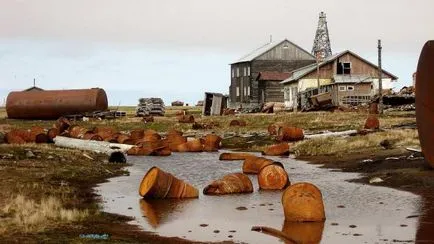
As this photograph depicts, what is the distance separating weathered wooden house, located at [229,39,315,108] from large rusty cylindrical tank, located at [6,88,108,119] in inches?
1170

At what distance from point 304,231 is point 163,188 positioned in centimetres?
534

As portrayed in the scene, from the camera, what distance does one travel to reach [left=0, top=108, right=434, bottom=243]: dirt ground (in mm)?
12234

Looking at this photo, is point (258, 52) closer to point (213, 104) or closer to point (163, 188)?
point (213, 104)

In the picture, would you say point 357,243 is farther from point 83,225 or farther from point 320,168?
point 320,168

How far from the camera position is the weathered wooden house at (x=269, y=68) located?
85000mm

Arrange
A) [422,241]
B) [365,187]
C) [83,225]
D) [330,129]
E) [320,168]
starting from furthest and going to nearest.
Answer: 1. [330,129]
2. [320,168]
3. [365,187]
4. [83,225]
5. [422,241]

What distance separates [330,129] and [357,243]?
29.6 metres

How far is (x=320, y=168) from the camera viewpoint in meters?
24.9

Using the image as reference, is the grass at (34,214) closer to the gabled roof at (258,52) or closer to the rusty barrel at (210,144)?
the rusty barrel at (210,144)

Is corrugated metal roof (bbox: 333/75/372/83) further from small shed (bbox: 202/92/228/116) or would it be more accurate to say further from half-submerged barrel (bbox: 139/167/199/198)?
half-submerged barrel (bbox: 139/167/199/198)

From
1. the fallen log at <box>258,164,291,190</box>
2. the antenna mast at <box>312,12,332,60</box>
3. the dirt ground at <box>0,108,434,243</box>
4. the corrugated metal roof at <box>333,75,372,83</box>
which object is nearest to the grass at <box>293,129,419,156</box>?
the dirt ground at <box>0,108,434,243</box>

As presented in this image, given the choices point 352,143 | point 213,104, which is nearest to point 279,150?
point 352,143

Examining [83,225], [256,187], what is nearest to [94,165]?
[256,187]

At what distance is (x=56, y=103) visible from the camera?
58906 mm
